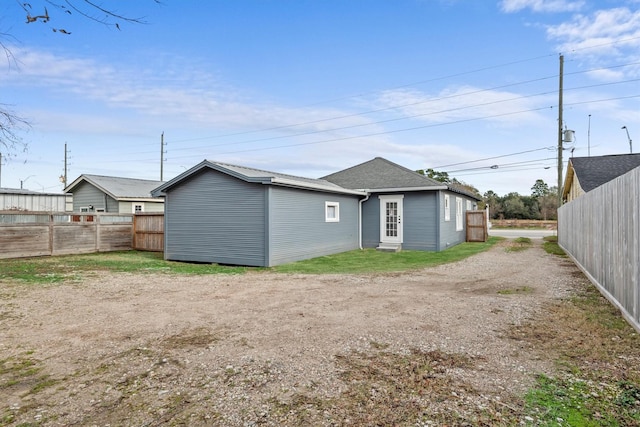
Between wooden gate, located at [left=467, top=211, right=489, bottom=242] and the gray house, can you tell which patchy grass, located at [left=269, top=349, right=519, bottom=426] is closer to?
the gray house

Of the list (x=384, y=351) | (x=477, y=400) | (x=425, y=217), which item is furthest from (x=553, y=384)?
(x=425, y=217)

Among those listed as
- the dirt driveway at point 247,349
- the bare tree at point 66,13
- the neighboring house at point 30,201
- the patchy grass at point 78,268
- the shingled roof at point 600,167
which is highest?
the shingled roof at point 600,167

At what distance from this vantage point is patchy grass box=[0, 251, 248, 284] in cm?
Result: 888

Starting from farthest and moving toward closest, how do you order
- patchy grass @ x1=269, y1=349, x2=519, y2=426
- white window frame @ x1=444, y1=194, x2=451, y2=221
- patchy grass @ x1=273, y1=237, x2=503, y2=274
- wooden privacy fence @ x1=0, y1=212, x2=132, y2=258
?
white window frame @ x1=444, y1=194, x2=451, y2=221
wooden privacy fence @ x1=0, y1=212, x2=132, y2=258
patchy grass @ x1=273, y1=237, x2=503, y2=274
patchy grass @ x1=269, y1=349, x2=519, y2=426

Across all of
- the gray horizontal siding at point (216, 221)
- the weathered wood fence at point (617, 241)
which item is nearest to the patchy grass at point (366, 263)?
the gray horizontal siding at point (216, 221)

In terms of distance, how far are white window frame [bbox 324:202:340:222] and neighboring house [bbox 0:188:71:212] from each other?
13814mm

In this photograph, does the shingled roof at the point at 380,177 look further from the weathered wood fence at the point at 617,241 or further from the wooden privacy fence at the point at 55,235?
the wooden privacy fence at the point at 55,235

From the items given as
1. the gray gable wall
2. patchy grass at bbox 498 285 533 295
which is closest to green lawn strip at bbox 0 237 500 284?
patchy grass at bbox 498 285 533 295

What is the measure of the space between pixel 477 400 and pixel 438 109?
24627 millimetres

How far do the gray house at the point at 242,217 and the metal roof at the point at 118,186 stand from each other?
1055 cm

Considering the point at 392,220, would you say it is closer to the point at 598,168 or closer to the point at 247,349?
the point at 598,168

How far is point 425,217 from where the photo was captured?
15.0m

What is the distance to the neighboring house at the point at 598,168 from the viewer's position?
16.9 meters

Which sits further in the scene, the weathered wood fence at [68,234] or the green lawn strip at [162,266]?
the weathered wood fence at [68,234]
